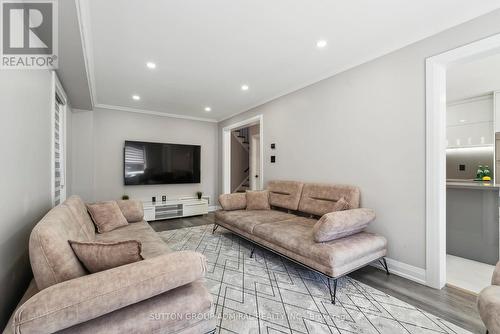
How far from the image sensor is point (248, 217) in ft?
10.3

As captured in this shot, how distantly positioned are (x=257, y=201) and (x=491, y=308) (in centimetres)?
281

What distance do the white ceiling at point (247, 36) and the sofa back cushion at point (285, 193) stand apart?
1.63 m

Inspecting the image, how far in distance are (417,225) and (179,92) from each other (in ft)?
12.8

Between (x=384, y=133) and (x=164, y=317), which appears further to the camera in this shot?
(x=384, y=133)

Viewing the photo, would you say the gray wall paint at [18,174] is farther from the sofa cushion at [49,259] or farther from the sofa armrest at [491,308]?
the sofa armrest at [491,308]

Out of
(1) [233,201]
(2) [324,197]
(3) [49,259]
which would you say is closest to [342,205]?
(2) [324,197]

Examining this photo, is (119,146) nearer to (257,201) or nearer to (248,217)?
(257,201)

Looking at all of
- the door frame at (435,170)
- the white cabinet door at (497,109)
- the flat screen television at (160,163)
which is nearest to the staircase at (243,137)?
the flat screen television at (160,163)

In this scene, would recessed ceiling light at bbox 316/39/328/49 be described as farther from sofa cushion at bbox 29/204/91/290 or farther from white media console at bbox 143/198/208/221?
white media console at bbox 143/198/208/221

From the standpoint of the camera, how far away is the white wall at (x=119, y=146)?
4.11m

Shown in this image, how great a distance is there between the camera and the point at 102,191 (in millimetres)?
4617

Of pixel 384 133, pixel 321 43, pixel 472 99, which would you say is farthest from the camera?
pixel 472 99

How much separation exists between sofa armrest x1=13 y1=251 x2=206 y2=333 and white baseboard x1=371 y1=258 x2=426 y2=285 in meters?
2.25

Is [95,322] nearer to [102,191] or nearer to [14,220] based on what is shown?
[14,220]
